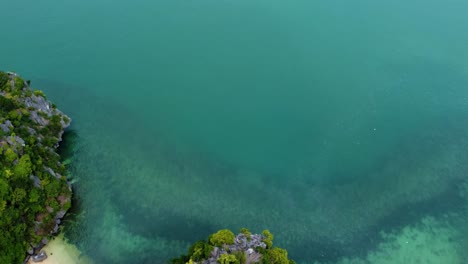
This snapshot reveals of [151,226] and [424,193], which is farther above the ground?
[424,193]

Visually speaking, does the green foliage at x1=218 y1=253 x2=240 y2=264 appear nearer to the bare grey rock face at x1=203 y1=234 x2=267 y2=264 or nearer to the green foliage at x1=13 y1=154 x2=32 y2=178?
the bare grey rock face at x1=203 y1=234 x2=267 y2=264

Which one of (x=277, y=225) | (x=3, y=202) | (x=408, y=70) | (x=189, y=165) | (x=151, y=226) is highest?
(x=408, y=70)

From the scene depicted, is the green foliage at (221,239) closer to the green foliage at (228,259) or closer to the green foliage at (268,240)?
the green foliage at (228,259)

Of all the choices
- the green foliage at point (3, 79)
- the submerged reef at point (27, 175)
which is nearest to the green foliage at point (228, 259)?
the submerged reef at point (27, 175)

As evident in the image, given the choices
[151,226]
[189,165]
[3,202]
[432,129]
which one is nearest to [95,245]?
[151,226]

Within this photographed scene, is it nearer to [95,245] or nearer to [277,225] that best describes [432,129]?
[277,225]

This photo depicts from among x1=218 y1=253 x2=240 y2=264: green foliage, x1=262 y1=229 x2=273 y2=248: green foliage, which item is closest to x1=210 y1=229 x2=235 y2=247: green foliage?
x1=218 y1=253 x2=240 y2=264: green foliage
